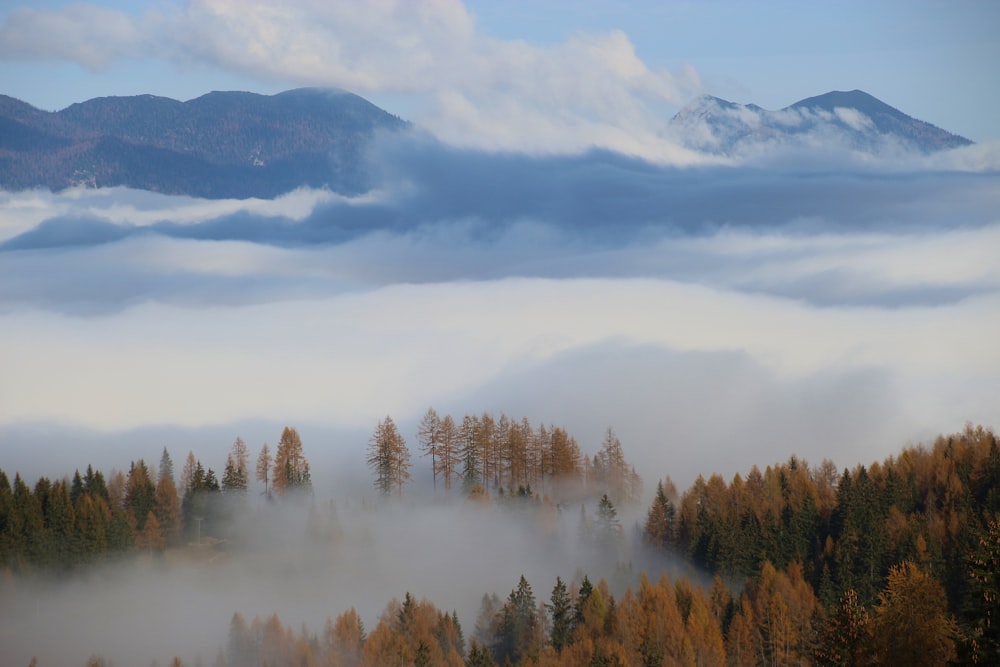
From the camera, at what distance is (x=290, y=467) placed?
107 m

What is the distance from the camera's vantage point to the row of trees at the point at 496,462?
10888 cm

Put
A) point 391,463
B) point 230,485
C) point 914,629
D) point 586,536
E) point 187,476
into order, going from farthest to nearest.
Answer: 1. point 391,463
2. point 187,476
3. point 230,485
4. point 586,536
5. point 914,629

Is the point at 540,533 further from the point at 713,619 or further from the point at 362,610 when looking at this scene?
the point at 713,619

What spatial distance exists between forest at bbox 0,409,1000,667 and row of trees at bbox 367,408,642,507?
0.20m

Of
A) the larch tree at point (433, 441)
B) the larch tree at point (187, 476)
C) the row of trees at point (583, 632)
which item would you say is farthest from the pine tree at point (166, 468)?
the row of trees at point (583, 632)

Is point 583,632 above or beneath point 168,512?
beneath

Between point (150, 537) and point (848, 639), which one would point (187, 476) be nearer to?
point (150, 537)

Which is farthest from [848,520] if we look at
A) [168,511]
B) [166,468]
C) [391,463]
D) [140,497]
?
[166,468]

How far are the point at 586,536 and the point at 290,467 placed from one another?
29.1 metres

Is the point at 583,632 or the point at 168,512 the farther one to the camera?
the point at 168,512

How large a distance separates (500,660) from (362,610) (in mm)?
14258

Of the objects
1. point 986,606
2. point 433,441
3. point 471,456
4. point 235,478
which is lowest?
point 986,606

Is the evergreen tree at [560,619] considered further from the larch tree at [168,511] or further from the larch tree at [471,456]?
the larch tree at [168,511]

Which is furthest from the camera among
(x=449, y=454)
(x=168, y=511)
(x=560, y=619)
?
(x=449, y=454)
